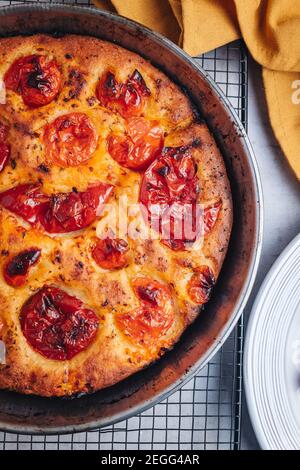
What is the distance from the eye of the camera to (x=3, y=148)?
8.12ft

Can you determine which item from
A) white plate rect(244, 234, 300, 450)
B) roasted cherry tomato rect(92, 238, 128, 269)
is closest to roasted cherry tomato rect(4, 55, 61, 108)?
roasted cherry tomato rect(92, 238, 128, 269)

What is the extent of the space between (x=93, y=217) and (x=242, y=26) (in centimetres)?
130

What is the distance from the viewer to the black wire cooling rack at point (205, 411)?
3.05 metres

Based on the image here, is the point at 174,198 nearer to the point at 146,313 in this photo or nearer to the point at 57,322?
the point at 146,313

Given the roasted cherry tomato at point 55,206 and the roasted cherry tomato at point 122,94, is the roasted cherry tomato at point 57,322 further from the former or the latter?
the roasted cherry tomato at point 122,94

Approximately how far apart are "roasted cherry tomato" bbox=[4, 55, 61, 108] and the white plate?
1.48 metres

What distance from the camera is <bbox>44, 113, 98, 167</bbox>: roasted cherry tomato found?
2.47 metres

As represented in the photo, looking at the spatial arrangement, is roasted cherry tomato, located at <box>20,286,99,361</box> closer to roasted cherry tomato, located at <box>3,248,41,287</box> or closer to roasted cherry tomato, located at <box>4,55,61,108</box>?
roasted cherry tomato, located at <box>3,248,41,287</box>

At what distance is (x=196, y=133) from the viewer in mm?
2654

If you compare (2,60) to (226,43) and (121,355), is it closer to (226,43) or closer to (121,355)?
(226,43)

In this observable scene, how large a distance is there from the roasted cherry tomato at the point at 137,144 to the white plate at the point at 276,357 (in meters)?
0.97

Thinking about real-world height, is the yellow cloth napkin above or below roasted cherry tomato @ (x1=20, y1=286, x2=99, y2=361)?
above

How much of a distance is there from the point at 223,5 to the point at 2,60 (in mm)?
1189

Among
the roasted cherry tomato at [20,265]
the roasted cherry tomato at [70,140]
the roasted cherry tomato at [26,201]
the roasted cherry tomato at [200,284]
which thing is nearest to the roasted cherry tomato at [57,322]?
the roasted cherry tomato at [20,265]
